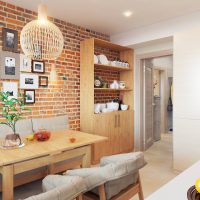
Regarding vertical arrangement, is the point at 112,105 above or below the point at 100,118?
above

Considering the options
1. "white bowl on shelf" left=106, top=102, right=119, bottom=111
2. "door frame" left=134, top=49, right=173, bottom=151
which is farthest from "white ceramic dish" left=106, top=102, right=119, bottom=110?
"door frame" left=134, top=49, right=173, bottom=151

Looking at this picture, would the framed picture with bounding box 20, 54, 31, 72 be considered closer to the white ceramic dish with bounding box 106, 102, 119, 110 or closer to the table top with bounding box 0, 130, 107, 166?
the table top with bounding box 0, 130, 107, 166

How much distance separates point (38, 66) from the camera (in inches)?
129

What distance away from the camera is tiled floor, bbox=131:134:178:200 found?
284cm

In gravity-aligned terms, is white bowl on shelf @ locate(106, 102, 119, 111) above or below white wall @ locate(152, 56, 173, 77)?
below

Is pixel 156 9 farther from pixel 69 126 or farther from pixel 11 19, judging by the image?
pixel 69 126

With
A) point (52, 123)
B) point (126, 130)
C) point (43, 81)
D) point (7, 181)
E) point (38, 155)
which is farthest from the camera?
point (126, 130)

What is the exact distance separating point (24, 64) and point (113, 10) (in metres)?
1.62

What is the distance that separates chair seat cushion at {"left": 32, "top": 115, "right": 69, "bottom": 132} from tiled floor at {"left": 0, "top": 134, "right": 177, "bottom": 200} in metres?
0.81

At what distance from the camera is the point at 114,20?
361cm

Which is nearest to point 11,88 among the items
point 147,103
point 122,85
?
point 122,85

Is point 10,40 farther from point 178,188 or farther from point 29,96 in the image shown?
point 178,188

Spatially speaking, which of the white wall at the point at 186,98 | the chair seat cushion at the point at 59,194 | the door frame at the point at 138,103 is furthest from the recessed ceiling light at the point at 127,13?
the chair seat cushion at the point at 59,194

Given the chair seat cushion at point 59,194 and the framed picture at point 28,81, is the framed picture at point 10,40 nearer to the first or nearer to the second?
the framed picture at point 28,81
